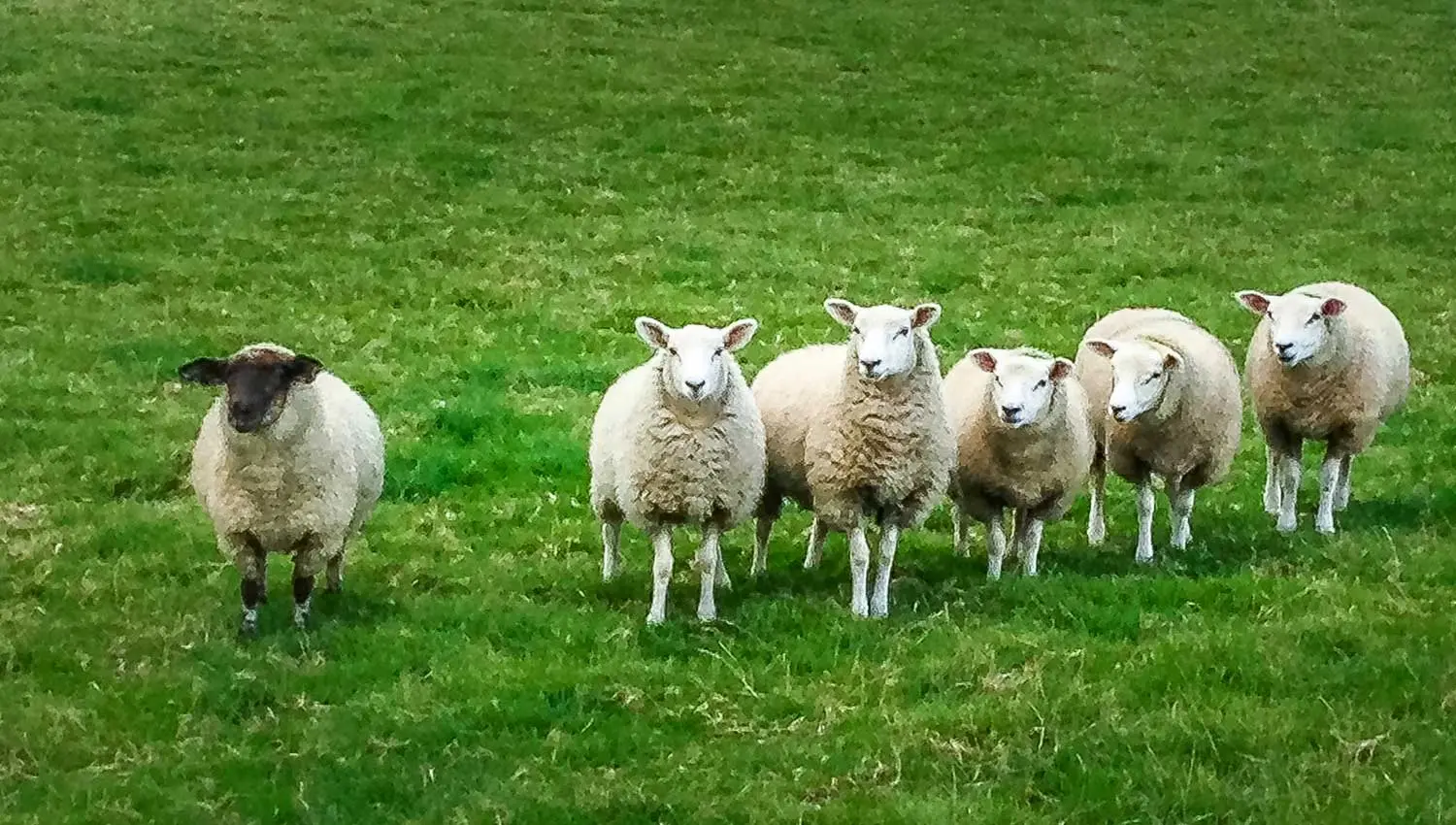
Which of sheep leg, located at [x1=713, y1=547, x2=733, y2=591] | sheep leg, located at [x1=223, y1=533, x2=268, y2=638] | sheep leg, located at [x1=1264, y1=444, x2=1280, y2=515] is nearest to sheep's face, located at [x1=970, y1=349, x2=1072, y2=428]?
sheep leg, located at [x1=713, y1=547, x2=733, y2=591]

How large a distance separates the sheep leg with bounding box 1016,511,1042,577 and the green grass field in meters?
0.29

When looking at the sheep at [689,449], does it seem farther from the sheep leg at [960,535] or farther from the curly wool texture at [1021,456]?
the sheep leg at [960,535]

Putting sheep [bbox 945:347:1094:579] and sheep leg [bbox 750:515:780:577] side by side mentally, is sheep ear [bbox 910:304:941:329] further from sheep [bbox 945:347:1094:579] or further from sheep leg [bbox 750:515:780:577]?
sheep leg [bbox 750:515:780:577]

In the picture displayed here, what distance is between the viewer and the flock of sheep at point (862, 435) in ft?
26.9

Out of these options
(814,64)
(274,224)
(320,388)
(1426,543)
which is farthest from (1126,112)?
(320,388)

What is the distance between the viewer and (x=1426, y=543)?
30.2 feet

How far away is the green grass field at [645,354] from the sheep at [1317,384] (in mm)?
341

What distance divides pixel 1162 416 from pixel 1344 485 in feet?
6.59

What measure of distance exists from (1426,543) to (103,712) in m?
7.01

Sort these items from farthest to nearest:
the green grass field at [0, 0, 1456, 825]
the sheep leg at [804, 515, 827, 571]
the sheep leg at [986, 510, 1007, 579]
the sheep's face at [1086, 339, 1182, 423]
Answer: the sheep leg at [804, 515, 827, 571]
the sheep's face at [1086, 339, 1182, 423]
the sheep leg at [986, 510, 1007, 579]
the green grass field at [0, 0, 1456, 825]

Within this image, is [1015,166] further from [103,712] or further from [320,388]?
[103,712]

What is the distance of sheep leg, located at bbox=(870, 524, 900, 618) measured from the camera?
8.41 metres

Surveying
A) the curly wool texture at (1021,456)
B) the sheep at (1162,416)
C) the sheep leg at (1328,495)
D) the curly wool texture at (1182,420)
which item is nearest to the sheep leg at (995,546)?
the curly wool texture at (1021,456)

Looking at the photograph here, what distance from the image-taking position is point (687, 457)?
27.1ft
